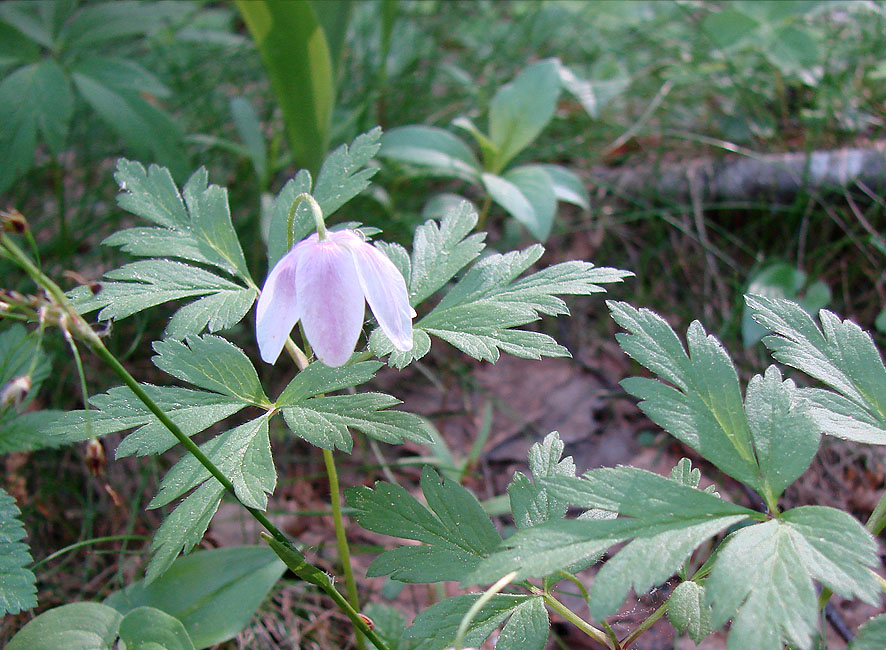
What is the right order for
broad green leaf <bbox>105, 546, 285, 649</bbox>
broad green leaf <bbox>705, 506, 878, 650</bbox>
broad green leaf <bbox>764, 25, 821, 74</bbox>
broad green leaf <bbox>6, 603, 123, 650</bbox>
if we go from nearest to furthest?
1. broad green leaf <bbox>705, 506, 878, 650</bbox>
2. broad green leaf <bbox>6, 603, 123, 650</bbox>
3. broad green leaf <bbox>105, 546, 285, 649</bbox>
4. broad green leaf <bbox>764, 25, 821, 74</bbox>

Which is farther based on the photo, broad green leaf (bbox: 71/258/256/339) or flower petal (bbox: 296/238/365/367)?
broad green leaf (bbox: 71/258/256/339)

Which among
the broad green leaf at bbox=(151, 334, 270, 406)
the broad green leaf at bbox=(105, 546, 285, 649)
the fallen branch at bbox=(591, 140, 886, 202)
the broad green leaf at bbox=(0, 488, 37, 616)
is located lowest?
the broad green leaf at bbox=(105, 546, 285, 649)

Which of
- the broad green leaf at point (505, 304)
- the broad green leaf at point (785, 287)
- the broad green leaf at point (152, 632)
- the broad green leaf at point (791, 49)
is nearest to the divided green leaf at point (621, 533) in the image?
the broad green leaf at point (505, 304)

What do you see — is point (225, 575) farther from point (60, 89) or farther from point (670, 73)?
point (670, 73)

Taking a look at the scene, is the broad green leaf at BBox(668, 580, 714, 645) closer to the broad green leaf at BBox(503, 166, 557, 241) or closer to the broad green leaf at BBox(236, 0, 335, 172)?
the broad green leaf at BBox(503, 166, 557, 241)

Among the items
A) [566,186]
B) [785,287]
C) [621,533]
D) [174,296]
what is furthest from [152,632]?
[785,287]

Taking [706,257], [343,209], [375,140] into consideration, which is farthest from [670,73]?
[375,140]

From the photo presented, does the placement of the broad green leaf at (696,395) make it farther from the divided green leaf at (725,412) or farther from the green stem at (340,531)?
the green stem at (340,531)

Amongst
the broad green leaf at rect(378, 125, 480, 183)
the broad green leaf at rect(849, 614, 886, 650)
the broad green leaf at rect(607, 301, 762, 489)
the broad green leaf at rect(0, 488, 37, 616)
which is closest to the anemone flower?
the broad green leaf at rect(607, 301, 762, 489)
